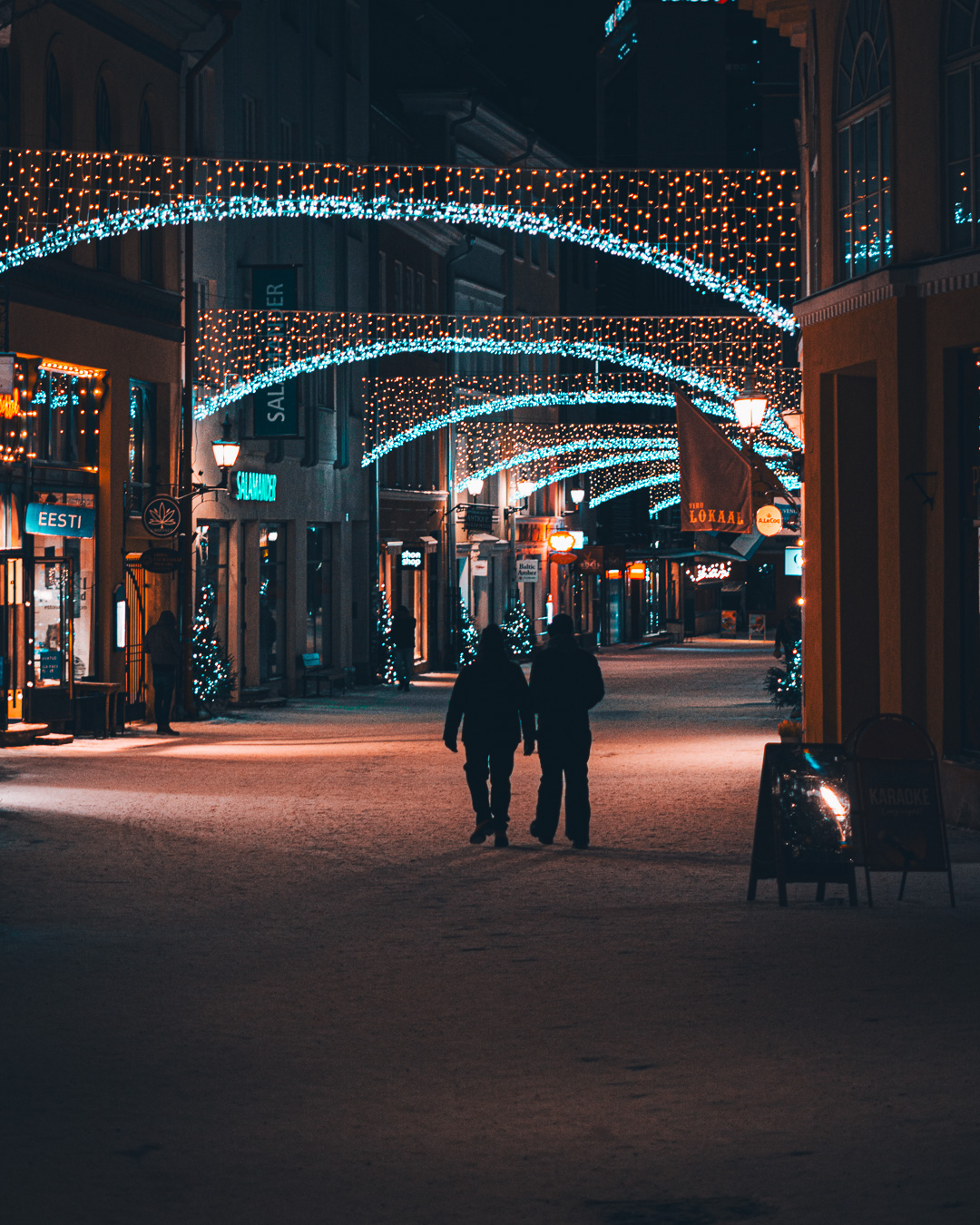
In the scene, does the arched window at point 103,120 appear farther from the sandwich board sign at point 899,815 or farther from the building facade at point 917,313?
the sandwich board sign at point 899,815

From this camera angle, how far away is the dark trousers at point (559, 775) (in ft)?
48.7

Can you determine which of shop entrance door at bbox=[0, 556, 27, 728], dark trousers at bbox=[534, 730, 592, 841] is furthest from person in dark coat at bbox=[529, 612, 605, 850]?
shop entrance door at bbox=[0, 556, 27, 728]

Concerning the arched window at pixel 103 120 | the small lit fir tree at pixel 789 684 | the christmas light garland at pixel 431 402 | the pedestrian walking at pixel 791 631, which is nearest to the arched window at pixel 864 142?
the small lit fir tree at pixel 789 684

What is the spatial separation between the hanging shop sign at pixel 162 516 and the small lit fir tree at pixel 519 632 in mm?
23008

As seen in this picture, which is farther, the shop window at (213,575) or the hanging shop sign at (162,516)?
the shop window at (213,575)

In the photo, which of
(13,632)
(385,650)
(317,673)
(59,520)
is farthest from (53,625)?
(385,650)

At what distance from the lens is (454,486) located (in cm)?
5012

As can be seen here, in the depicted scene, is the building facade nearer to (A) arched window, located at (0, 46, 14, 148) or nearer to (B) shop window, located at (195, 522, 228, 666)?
(A) arched window, located at (0, 46, 14, 148)

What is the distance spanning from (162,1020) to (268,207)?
50.1ft

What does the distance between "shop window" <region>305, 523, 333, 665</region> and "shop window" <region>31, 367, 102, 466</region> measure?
11.3 m

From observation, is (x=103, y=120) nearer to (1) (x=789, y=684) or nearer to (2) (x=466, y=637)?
(1) (x=789, y=684)

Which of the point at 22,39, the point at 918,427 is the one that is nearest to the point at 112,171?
the point at 22,39

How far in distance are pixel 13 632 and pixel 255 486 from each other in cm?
1005

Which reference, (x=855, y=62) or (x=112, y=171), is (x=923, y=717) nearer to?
(x=855, y=62)
